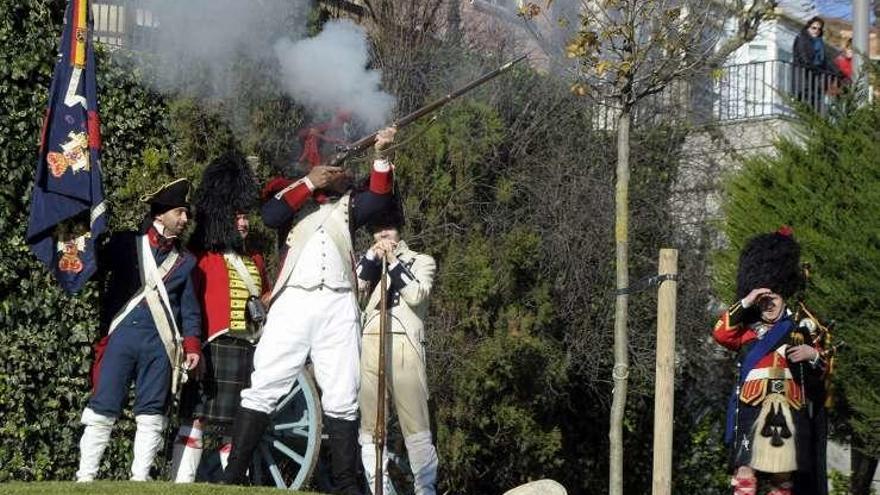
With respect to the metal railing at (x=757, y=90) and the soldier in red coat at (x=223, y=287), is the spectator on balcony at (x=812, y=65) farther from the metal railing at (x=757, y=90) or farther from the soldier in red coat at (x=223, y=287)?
the soldier in red coat at (x=223, y=287)

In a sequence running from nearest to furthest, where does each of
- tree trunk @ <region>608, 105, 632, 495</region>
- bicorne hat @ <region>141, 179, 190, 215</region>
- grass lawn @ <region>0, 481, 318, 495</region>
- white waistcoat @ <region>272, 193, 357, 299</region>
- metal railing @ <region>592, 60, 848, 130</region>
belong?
grass lawn @ <region>0, 481, 318, 495</region> → white waistcoat @ <region>272, 193, 357, 299</region> → bicorne hat @ <region>141, 179, 190, 215</region> → tree trunk @ <region>608, 105, 632, 495</region> → metal railing @ <region>592, 60, 848, 130</region>

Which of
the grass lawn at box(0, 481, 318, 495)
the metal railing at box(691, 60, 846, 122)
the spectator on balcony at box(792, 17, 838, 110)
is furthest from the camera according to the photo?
the spectator on balcony at box(792, 17, 838, 110)

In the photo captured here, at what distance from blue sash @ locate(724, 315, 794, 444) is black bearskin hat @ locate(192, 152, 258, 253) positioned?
9.47 ft

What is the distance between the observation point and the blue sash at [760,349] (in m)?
8.34

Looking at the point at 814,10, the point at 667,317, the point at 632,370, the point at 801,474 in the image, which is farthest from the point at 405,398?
the point at 814,10

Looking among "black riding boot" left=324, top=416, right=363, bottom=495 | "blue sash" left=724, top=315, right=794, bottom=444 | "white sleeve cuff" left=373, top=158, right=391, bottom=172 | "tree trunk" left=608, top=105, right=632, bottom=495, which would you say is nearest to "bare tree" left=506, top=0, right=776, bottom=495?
"tree trunk" left=608, top=105, right=632, bottom=495

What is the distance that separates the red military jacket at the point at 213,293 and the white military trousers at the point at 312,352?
517mm

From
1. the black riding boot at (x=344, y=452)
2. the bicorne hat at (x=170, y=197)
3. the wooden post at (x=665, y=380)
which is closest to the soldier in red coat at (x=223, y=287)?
the bicorne hat at (x=170, y=197)

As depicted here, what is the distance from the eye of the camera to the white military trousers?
741 cm

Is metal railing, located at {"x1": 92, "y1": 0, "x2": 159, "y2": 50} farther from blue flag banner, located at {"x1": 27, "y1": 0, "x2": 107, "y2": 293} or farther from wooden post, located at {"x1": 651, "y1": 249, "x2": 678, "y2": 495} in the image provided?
wooden post, located at {"x1": 651, "y1": 249, "x2": 678, "y2": 495}

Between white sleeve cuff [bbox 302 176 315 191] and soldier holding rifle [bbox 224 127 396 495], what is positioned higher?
white sleeve cuff [bbox 302 176 315 191]

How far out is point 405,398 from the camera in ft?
27.1

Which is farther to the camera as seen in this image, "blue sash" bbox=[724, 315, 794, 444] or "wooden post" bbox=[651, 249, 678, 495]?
"blue sash" bbox=[724, 315, 794, 444]

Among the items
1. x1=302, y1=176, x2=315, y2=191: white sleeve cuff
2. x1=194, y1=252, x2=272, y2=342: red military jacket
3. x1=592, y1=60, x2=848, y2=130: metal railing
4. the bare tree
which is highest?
x1=592, y1=60, x2=848, y2=130: metal railing
